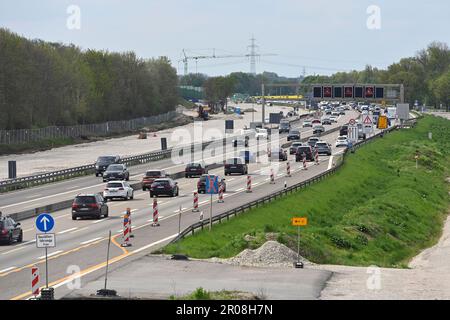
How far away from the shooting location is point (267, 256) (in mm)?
36344

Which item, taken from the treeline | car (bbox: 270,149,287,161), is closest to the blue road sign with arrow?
car (bbox: 270,149,287,161)

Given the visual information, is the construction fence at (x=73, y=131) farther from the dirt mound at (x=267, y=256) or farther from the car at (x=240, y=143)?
the dirt mound at (x=267, y=256)

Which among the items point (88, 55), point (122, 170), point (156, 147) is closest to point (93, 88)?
point (88, 55)

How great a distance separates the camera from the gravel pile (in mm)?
35844

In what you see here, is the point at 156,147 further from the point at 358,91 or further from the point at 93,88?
the point at 93,88

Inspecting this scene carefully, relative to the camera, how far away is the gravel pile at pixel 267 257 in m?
35.8

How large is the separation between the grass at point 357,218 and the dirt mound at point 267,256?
4.77 feet

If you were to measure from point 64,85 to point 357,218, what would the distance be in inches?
3830

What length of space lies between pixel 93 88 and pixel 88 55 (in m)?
14.3

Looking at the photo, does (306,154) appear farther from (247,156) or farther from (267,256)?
(267,256)

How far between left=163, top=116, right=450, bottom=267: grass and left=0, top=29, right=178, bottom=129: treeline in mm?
46216

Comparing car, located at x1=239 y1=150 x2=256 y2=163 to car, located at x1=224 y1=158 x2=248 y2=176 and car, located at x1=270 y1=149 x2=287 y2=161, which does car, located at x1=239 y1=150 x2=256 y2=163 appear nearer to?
car, located at x1=270 y1=149 x2=287 y2=161
